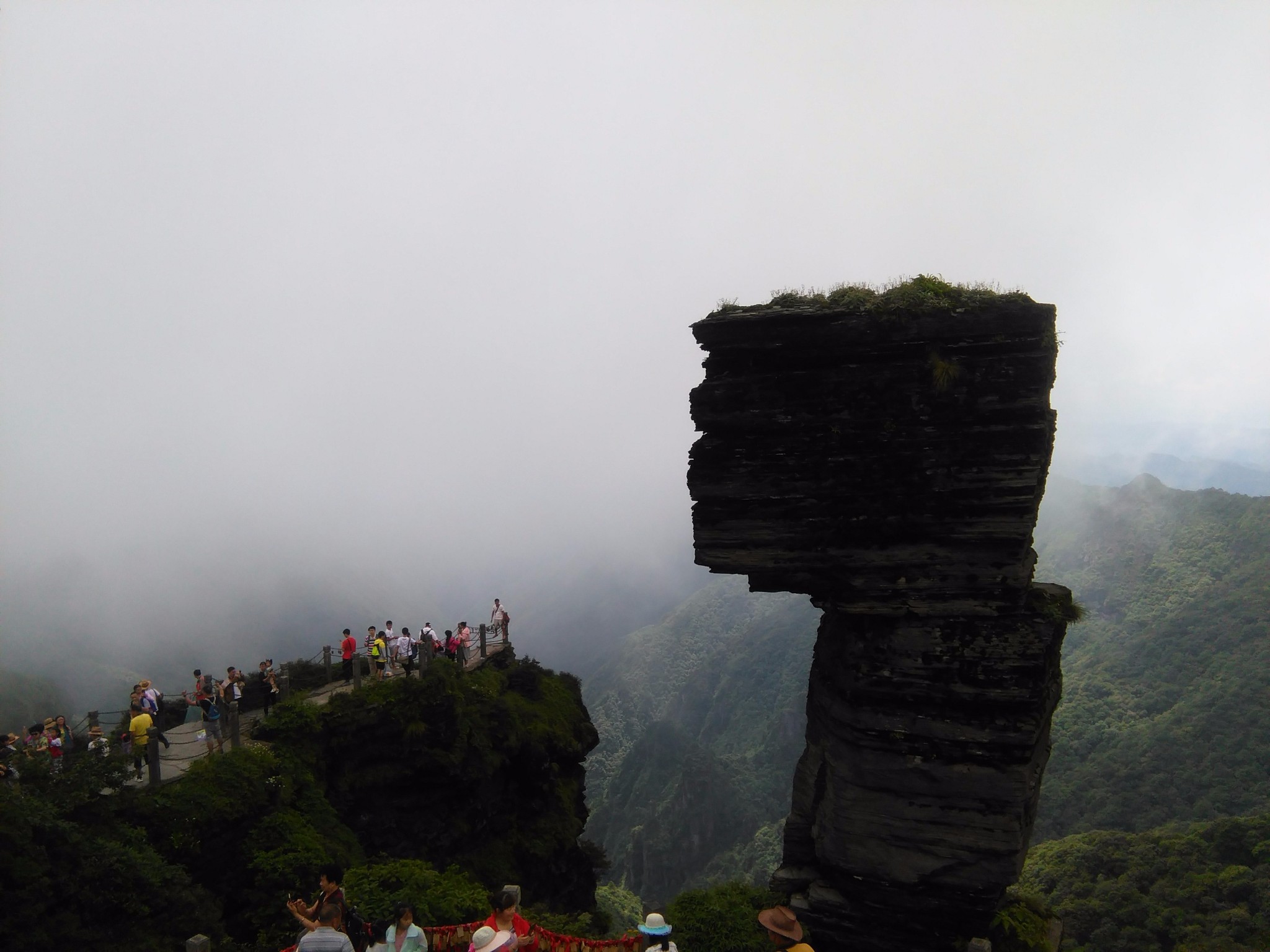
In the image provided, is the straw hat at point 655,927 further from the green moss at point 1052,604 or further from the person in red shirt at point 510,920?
the green moss at point 1052,604

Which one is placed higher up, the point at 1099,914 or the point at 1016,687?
the point at 1016,687

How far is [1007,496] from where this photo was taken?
12.2m

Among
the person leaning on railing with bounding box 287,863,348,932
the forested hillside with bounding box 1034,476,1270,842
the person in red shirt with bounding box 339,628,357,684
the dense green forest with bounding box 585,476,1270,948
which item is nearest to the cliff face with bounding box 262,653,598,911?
the person in red shirt with bounding box 339,628,357,684

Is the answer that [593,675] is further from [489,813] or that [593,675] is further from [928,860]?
[928,860]

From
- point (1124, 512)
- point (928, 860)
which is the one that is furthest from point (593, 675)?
point (928, 860)

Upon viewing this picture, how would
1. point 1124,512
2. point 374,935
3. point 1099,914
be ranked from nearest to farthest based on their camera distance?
point 374,935 → point 1099,914 → point 1124,512

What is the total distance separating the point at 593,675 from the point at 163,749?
131 meters

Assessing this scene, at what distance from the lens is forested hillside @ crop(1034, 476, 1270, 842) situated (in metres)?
58.6

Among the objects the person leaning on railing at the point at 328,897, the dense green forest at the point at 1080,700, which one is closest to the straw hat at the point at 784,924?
the person leaning on railing at the point at 328,897

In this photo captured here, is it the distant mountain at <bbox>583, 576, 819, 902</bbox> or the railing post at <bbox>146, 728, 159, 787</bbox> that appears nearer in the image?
the railing post at <bbox>146, 728, 159, 787</bbox>

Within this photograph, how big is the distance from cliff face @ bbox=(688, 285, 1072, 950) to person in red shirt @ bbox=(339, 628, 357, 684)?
63.4ft

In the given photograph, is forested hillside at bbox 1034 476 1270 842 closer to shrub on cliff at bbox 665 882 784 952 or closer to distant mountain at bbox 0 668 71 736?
shrub on cliff at bbox 665 882 784 952

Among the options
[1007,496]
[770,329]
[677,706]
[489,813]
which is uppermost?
[770,329]

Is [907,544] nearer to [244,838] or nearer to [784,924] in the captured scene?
[784,924]
